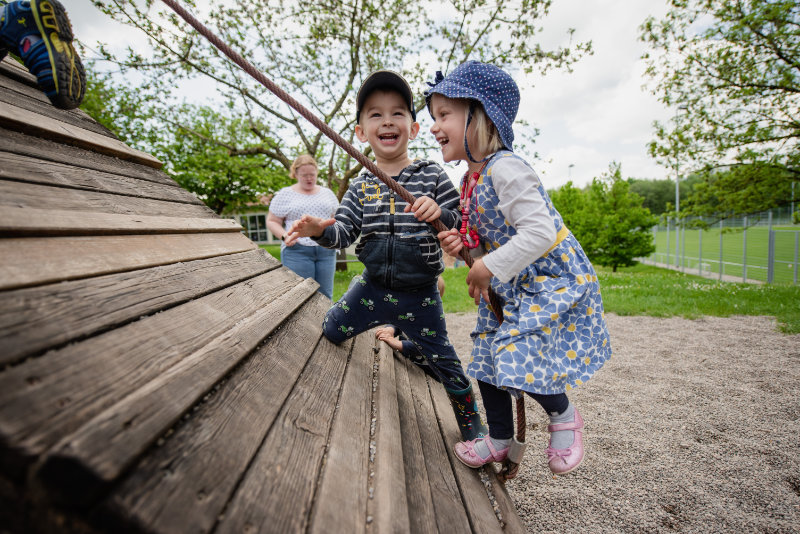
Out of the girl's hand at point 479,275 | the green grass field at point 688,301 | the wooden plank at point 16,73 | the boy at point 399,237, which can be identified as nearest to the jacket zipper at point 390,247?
the boy at point 399,237

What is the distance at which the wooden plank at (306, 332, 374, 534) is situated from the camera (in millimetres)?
1175

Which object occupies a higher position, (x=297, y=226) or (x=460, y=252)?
(x=297, y=226)

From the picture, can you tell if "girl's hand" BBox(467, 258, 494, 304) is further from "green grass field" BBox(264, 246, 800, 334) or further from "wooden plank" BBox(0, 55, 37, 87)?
"green grass field" BBox(264, 246, 800, 334)

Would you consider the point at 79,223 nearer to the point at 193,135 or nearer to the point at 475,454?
the point at 475,454

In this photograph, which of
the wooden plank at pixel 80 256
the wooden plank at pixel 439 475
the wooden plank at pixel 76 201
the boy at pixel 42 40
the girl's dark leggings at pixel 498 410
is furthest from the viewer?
the boy at pixel 42 40

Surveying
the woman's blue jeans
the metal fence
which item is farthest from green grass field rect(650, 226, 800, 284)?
the woman's blue jeans

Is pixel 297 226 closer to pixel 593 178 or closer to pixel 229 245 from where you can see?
pixel 229 245

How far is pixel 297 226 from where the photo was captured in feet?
7.04

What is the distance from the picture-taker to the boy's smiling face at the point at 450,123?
6.49 feet

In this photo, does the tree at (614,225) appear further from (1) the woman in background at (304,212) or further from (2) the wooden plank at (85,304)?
(2) the wooden plank at (85,304)

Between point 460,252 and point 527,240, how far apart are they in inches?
13.6

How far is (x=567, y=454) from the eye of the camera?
180 cm

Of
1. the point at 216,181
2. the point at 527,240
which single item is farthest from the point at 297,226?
the point at 216,181

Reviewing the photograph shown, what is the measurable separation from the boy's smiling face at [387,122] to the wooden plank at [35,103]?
2.06 meters
